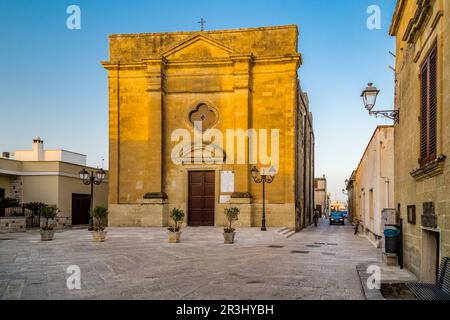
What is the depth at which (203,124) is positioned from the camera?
77.7 ft

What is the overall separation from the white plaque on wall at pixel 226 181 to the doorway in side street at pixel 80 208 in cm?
1214

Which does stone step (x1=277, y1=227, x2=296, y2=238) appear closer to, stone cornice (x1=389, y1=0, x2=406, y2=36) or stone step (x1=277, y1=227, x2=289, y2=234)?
stone step (x1=277, y1=227, x2=289, y2=234)

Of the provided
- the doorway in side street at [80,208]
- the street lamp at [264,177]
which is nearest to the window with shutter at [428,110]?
→ the street lamp at [264,177]

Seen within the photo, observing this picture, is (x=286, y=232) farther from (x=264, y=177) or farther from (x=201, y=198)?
(x=201, y=198)

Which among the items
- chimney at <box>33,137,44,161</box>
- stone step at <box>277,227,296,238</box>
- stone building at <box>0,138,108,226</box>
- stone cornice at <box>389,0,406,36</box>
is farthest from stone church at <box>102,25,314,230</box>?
chimney at <box>33,137,44,161</box>

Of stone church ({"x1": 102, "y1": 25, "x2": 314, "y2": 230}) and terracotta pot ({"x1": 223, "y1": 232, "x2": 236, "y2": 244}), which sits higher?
stone church ({"x1": 102, "y1": 25, "x2": 314, "y2": 230})

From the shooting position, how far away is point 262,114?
76.3 ft

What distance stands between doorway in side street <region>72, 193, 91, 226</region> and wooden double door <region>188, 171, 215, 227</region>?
1039cm

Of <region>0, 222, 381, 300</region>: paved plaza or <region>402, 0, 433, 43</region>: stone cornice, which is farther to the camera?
<region>0, 222, 381, 300</region>: paved plaza

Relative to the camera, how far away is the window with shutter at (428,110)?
277 inches

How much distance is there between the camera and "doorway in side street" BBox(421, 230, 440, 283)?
7387 mm

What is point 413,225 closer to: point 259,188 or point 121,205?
point 259,188

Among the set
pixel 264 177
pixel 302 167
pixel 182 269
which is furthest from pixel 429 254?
pixel 302 167

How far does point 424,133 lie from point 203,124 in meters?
16.6
